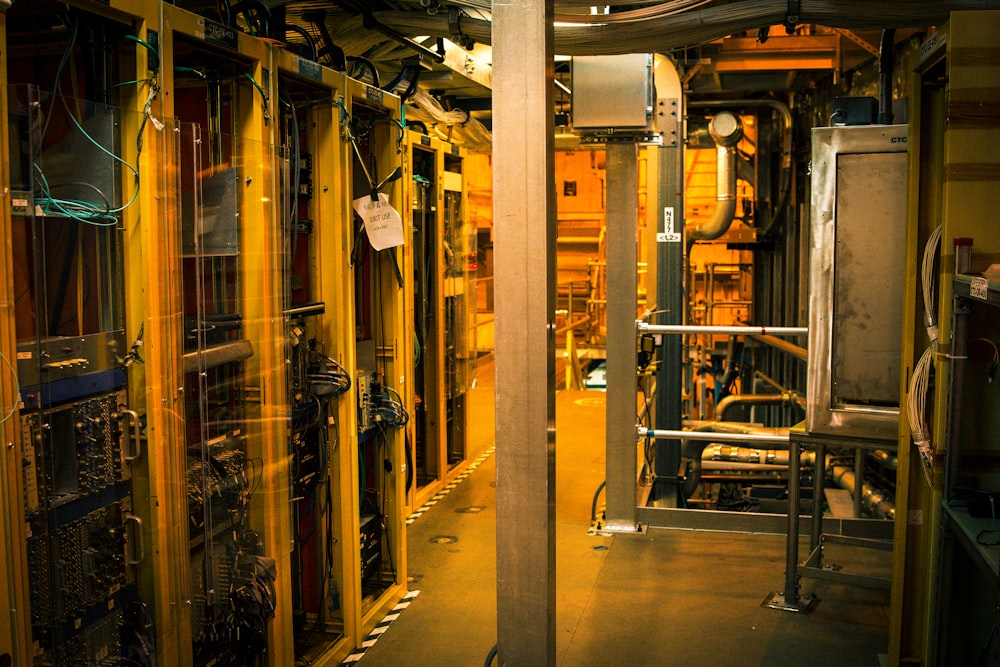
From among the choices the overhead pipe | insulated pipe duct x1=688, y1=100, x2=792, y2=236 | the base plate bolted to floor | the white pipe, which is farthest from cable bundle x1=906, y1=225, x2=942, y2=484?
the white pipe

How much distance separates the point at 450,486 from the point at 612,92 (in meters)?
3.08

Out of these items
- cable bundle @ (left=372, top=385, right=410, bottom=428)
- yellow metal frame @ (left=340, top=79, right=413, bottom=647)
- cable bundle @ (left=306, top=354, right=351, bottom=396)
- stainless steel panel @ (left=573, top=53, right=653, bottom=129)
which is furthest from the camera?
stainless steel panel @ (left=573, top=53, right=653, bottom=129)

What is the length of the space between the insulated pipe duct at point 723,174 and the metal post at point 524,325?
657 cm

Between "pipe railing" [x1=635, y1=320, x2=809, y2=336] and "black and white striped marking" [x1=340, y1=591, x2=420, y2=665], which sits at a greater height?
"pipe railing" [x1=635, y1=320, x2=809, y2=336]

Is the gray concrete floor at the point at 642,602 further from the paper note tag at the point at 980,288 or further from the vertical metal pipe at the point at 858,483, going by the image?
the paper note tag at the point at 980,288

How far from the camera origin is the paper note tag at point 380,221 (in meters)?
4.10

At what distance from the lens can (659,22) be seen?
12.9ft

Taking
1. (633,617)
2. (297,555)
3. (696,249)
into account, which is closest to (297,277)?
(297,555)

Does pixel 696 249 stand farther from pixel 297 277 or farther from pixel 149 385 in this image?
pixel 149 385

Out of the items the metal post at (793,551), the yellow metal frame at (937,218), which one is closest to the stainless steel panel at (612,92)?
the yellow metal frame at (937,218)

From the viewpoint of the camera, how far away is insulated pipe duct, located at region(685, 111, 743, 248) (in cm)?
874

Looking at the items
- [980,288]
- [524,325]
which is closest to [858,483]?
[980,288]

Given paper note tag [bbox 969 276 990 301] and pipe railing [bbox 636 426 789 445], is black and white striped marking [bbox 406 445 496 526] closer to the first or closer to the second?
pipe railing [bbox 636 426 789 445]

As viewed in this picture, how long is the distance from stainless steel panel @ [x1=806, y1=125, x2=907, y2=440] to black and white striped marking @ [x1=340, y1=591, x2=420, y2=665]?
6.90ft
